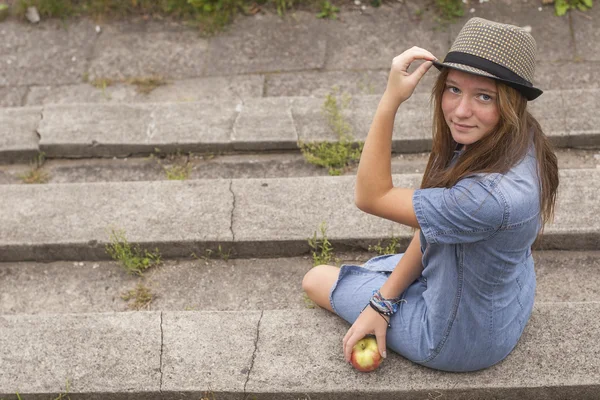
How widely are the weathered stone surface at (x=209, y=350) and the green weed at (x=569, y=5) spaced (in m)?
3.95

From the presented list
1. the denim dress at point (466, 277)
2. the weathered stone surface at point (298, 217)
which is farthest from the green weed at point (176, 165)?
the denim dress at point (466, 277)

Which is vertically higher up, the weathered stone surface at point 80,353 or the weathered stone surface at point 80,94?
the weathered stone surface at point 80,94

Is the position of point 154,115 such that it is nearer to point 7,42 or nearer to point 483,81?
point 7,42

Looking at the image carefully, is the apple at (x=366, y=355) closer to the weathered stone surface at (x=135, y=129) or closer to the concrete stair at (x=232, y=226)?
the concrete stair at (x=232, y=226)

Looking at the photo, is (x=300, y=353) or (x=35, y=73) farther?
(x=35, y=73)

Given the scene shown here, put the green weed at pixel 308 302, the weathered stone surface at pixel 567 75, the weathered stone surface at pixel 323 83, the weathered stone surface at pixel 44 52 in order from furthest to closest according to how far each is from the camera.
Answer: the weathered stone surface at pixel 44 52 < the weathered stone surface at pixel 323 83 < the weathered stone surface at pixel 567 75 < the green weed at pixel 308 302

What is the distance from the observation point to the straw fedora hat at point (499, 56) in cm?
245

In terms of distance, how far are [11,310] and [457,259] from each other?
2441 millimetres

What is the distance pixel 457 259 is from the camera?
9.29 feet

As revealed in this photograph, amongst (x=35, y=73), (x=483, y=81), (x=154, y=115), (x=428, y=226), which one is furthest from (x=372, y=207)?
(x=35, y=73)

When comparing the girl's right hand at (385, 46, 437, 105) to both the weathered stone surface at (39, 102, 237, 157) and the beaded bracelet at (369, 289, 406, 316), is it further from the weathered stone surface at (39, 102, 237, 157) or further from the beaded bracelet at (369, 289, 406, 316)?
the weathered stone surface at (39, 102, 237, 157)

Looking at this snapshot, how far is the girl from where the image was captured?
8.25 feet

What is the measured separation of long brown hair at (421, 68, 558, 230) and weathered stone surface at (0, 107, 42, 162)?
305 cm

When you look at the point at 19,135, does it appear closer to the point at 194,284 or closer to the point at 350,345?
the point at 194,284
